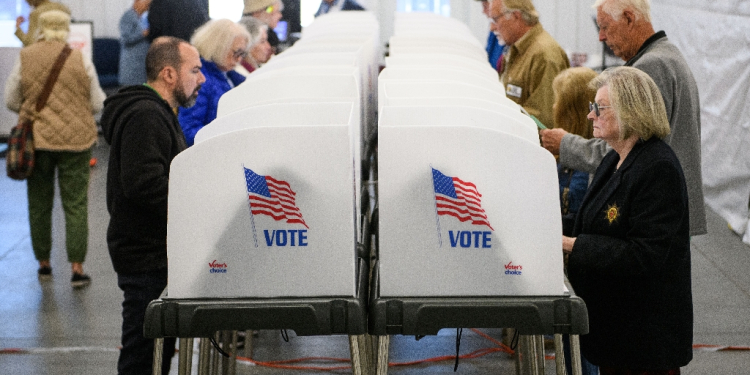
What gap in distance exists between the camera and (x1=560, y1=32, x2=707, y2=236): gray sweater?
10.2 ft

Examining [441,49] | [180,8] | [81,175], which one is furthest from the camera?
[180,8]

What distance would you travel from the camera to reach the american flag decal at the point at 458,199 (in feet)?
6.66

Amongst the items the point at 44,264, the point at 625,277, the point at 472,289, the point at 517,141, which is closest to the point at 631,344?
the point at 625,277

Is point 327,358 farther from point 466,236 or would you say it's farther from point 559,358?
point 466,236

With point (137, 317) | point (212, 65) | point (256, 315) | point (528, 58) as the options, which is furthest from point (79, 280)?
point (256, 315)

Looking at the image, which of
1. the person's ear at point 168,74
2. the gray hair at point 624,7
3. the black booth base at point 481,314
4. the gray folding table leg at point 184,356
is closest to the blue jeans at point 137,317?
the gray folding table leg at point 184,356

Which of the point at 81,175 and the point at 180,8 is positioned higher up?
the point at 180,8

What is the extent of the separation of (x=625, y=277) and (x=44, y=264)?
13.3 ft

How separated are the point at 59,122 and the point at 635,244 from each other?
12.0 feet

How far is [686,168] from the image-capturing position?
315cm

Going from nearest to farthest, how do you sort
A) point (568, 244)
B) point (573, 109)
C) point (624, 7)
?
point (568, 244), point (624, 7), point (573, 109)

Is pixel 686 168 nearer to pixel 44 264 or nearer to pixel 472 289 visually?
pixel 472 289

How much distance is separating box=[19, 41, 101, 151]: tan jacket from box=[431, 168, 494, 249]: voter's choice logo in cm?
346

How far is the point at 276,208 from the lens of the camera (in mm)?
2043
